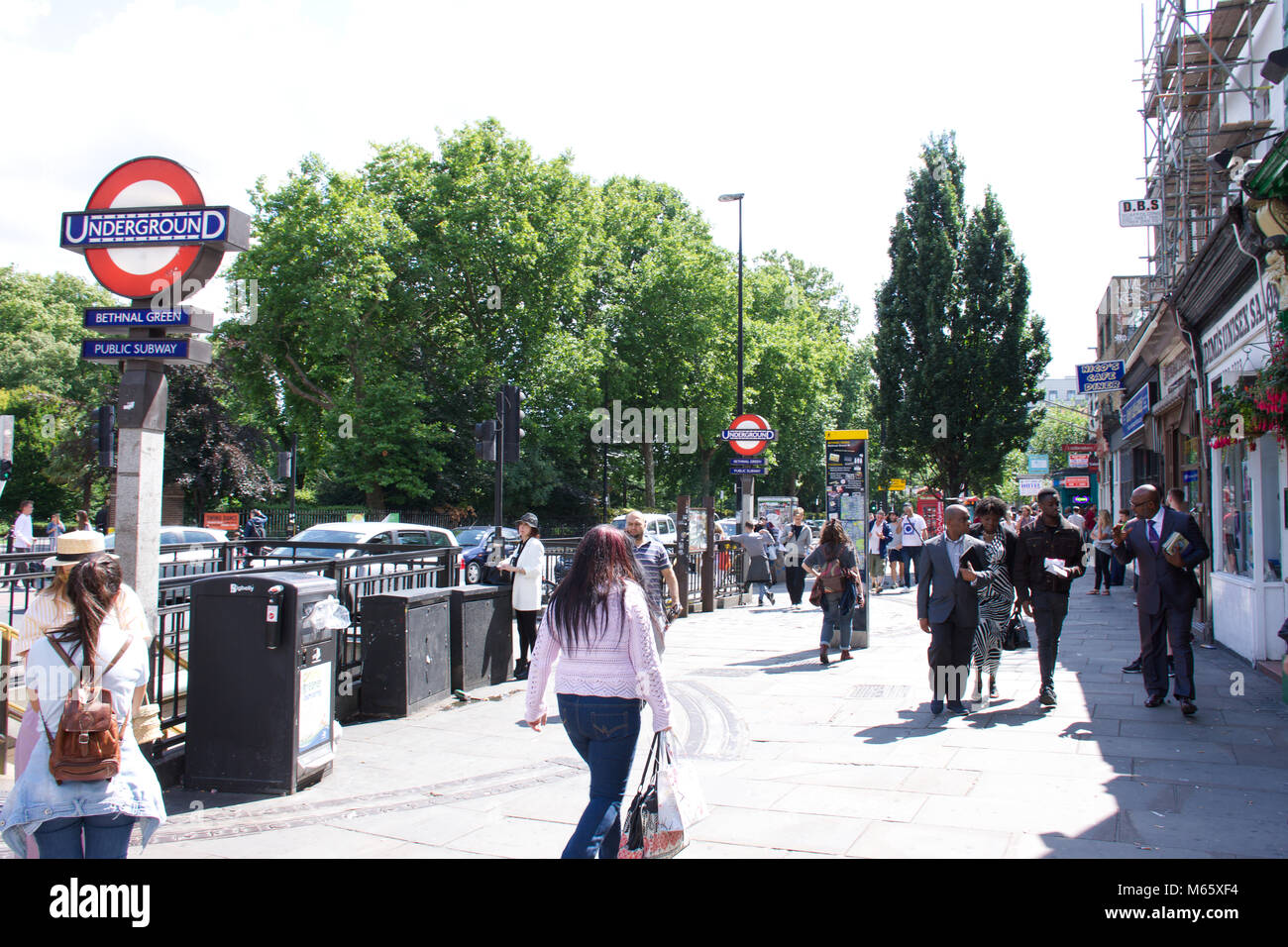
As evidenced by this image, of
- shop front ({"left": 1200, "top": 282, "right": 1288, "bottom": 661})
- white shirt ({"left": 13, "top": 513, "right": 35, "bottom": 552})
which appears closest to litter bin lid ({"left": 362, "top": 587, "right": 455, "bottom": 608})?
shop front ({"left": 1200, "top": 282, "right": 1288, "bottom": 661})

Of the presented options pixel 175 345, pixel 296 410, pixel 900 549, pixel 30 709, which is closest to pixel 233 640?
pixel 175 345

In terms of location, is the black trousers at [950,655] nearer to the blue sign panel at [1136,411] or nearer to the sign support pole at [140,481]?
the sign support pole at [140,481]

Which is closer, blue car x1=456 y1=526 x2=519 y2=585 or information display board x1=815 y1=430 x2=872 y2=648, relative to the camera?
information display board x1=815 y1=430 x2=872 y2=648

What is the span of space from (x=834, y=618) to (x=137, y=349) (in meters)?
7.57

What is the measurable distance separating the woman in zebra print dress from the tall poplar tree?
25.5 meters

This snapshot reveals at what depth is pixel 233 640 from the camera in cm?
569

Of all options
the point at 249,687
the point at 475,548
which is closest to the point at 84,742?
the point at 249,687

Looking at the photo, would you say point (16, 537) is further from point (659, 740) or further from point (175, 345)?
point (659, 740)

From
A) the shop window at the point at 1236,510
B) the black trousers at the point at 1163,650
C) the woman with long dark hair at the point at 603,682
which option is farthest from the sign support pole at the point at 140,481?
the shop window at the point at 1236,510

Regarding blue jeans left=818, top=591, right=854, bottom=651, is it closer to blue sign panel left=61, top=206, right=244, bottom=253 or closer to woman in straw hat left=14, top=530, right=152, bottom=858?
blue sign panel left=61, top=206, right=244, bottom=253

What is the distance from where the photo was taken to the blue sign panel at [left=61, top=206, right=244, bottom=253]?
601 cm

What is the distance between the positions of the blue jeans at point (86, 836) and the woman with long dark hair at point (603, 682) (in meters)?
1.62

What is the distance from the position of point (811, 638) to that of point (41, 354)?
2049 inches

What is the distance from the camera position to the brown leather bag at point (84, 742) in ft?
10.3
